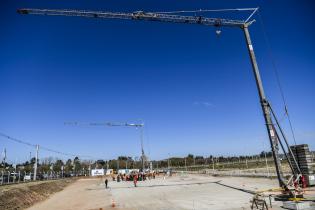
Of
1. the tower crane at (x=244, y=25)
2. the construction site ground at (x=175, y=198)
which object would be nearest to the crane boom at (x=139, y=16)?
the tower crane at (x=244, y=25)

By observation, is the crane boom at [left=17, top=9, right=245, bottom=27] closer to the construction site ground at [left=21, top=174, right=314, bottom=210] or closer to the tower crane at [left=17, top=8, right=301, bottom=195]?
the tower crane at [left=17, top=8, right=301, bottom=195]

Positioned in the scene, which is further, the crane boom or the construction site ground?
the crane boom

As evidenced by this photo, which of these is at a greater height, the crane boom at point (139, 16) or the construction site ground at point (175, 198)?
the crane boom at point (139, 16)

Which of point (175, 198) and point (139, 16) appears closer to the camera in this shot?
point (175, 198)

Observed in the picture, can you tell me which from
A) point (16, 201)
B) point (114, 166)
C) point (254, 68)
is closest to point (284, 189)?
point (254, 68)

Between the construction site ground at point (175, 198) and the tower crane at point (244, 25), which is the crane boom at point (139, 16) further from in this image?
the construction site ground at point (175, 198)

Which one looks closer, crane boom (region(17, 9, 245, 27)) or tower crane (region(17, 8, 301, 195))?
tower crane (region(17, 8, 301, 195))

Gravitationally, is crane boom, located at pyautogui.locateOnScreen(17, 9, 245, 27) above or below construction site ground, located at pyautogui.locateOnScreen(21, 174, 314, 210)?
above

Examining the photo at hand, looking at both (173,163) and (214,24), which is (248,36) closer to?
(214,24)

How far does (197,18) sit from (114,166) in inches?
5254

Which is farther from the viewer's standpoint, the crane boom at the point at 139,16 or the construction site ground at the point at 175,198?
the crane boom at the point at 139,16

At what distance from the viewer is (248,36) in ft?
96.2

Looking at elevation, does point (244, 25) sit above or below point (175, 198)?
above

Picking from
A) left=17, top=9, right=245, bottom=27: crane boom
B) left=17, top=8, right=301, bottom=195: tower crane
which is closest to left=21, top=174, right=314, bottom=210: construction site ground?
left=17, top=8, right=301, bottom=195: tower crane
